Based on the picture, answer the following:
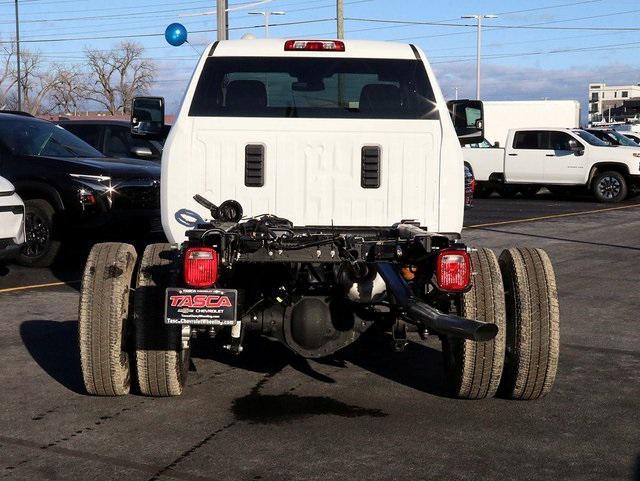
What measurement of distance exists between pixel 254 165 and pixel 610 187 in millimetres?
21690

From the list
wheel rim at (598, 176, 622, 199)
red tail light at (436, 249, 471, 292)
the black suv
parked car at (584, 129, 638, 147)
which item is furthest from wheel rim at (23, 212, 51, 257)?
parked car at (584, 129, 638, 147)

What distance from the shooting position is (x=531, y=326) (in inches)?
234

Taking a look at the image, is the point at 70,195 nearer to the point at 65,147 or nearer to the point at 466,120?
the point at 65,147

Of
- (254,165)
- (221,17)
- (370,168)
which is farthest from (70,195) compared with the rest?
(221,17)

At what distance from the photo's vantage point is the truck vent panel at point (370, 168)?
6840 mm

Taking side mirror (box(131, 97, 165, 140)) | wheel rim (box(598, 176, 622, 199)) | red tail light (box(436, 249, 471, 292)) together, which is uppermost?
side mirror (box(131, 97, 165, 140))

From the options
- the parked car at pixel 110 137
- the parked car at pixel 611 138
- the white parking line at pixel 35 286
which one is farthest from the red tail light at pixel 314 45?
the parked car at pixel 611 138

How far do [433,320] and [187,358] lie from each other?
1.87 metres

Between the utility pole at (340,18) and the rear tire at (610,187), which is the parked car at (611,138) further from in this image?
the utility pole at (340,18)

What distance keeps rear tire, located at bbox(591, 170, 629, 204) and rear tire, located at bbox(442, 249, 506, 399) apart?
2187cm

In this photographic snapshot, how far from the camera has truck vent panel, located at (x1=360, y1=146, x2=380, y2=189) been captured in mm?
6840

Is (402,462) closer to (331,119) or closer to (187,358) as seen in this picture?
(187,358)

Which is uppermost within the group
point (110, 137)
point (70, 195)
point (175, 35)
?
point (175, 35)

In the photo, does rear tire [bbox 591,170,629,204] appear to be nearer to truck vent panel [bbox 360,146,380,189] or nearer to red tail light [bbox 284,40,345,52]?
red tail light [bbox 284,40,345,52]
